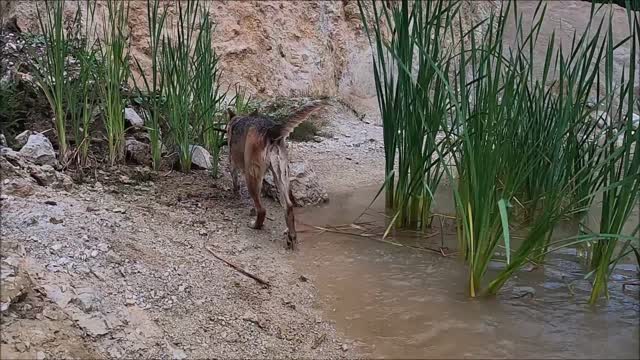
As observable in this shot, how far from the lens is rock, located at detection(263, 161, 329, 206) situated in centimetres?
413

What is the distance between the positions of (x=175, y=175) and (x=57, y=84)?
1005 mm

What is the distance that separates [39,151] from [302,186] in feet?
5.83

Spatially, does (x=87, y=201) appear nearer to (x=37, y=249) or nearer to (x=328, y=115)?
(x=37, y=249)

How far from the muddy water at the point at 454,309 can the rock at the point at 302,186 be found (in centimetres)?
94

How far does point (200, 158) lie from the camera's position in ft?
13.9

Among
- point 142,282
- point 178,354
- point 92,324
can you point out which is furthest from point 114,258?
point 178,354

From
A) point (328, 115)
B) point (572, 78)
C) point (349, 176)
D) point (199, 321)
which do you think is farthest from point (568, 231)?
point (328, 115)

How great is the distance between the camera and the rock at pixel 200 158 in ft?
13.7

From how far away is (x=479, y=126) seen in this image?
257 centimetres

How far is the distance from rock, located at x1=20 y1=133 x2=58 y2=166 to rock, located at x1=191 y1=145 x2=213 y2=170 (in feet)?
3.38

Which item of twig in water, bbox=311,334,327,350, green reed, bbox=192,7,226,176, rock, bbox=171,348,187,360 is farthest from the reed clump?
green reed, bbox=192,7,226,176

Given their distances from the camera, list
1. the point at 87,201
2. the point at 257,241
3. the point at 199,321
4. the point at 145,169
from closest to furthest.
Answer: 1. the point at 199,321
2. the point at 87,201
3. the point at 257,241
4. the point at 145,169

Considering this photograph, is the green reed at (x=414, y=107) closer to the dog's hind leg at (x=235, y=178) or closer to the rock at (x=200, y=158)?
the dog's hind leg at (x=235, y=178)

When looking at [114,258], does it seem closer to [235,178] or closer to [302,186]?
[235,178]
